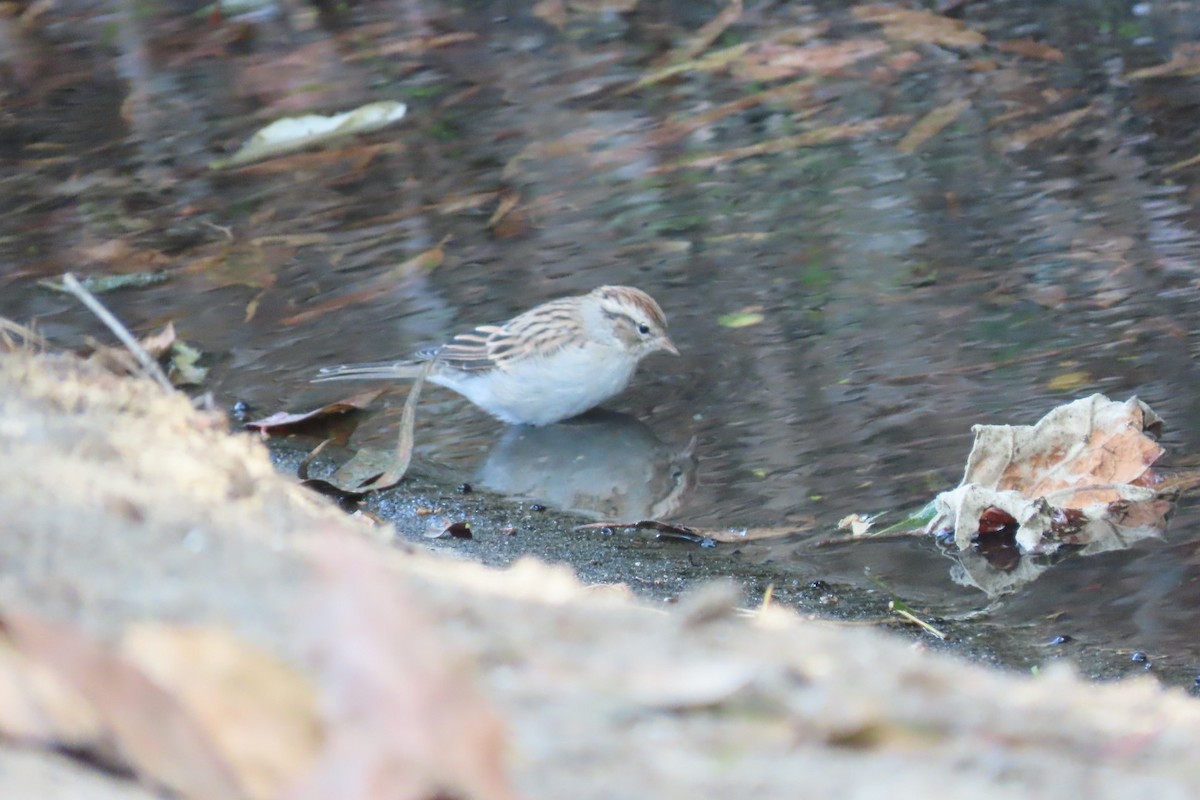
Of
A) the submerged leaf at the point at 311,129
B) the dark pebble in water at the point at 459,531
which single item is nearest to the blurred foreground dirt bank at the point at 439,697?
the dark pebble in water at the point at 459,531

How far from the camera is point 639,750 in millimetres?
1722

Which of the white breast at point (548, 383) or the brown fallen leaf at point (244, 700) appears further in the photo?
the white breast at point (548, 383)

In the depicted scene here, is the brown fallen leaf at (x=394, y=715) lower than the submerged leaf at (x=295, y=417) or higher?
higher

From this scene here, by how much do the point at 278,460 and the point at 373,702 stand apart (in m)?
3.73

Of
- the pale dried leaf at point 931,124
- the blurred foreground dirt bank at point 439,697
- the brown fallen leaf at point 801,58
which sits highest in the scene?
the blurred foreground dirt bank at point 439,697

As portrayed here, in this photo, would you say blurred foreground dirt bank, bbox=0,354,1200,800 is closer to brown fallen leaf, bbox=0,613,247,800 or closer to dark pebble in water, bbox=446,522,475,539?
brown fallen leaf, bbox=0,613,247,800

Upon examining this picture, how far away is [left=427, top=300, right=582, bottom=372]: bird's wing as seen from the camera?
19.7ft

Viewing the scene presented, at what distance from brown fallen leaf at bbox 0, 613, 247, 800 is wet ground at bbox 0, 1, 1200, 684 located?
242cm

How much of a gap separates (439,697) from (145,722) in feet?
1.21

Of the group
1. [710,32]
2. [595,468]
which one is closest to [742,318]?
[595,468]

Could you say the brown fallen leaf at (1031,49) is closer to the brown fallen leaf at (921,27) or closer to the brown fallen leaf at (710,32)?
the brown fallen leaf at (921,27)

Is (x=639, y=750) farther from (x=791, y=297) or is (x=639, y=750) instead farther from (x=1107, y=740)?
(x=791, y=297)

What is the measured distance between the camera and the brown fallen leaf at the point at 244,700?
5.55ft

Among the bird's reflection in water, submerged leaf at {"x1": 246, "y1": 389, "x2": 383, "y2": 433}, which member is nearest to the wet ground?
the bird's reflection in water
